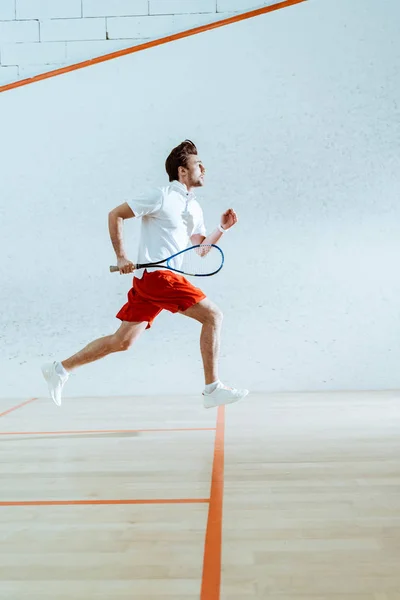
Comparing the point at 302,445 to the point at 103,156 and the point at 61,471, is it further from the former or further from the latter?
A: the point at 103,156

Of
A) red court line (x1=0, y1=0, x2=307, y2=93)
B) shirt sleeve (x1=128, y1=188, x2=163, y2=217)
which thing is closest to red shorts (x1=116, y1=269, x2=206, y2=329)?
shirt sleeve (x1=128, y1=188, x2=163, y2=217)

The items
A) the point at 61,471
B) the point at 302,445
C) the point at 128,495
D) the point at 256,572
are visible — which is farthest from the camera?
the point at 302,445

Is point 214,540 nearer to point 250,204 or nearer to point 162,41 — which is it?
point 250,204

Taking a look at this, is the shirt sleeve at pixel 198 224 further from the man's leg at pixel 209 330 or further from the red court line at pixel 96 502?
the red court line at pixel 96 502

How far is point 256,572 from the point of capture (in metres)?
1.09

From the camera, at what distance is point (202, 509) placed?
1.45 metres

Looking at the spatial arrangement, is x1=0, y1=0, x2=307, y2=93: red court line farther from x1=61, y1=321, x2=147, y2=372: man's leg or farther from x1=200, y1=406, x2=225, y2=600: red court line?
x1=200, y1=406, x2=225, y2=600: red court line

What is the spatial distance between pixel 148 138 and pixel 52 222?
1.93 feet

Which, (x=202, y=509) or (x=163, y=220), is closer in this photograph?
(x=202, y=509)

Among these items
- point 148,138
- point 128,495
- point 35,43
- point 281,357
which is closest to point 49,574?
point 128,495

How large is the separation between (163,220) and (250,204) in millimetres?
999

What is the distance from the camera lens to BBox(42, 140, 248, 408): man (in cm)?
249

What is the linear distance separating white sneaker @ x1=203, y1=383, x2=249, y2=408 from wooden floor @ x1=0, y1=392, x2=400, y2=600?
9 centimetres

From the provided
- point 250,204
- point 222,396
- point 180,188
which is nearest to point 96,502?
point 222,396
